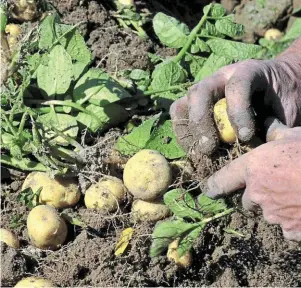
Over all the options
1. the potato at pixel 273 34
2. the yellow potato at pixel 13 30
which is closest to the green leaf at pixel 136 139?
the yellow potato at pixel 13 30

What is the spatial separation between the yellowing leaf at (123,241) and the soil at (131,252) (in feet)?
0.05

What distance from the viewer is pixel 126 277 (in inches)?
79.4

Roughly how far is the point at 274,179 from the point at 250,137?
14 centimetres

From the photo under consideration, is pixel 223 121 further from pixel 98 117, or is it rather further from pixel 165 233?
pixel 98 117

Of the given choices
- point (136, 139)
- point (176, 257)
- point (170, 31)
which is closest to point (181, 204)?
point (176, 257)

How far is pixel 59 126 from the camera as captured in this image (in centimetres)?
223

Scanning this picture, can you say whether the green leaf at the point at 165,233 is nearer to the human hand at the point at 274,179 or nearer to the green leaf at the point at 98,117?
the human hand at the point at 274,179

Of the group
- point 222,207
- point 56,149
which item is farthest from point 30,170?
point 222,207

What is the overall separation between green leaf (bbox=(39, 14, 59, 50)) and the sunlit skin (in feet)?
1.73

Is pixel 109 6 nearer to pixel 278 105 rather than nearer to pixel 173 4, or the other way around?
pixel 173 4

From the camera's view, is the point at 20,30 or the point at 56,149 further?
the point at 20,30

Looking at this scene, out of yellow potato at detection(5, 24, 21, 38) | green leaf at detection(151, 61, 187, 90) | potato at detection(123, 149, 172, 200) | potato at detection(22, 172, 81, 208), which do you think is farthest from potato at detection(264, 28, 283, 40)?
potato at detection(22, 172, 81, 208)

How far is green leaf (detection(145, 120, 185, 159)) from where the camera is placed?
2160 mm

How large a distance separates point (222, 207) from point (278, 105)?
36 cm
